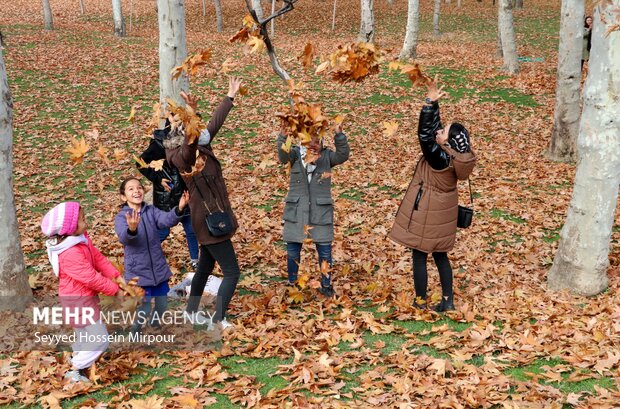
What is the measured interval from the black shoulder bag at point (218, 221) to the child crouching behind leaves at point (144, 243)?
0.73ft

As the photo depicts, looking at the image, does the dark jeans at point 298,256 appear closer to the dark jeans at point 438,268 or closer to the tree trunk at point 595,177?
the dark jeans at point 438,268

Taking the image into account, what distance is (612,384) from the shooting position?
4309 millimetres

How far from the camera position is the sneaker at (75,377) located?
178 inches

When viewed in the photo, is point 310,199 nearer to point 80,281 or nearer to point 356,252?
point 356,252

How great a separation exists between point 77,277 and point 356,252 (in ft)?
12.8

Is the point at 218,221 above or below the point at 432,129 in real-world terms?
below

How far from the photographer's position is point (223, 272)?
208 inches

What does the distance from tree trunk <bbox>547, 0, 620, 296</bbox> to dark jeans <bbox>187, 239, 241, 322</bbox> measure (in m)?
3.49

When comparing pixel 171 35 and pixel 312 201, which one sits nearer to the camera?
pixel 312 201

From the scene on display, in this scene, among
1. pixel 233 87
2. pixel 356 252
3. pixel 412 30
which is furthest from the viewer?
pixel 412 30

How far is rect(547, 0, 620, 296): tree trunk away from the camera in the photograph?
18.2 ft

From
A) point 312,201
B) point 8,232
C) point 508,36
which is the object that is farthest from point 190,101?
point 508,36

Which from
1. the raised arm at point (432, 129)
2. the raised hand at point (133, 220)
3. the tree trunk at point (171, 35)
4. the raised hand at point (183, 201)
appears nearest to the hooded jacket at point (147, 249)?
the raised hand at point (183, 201)

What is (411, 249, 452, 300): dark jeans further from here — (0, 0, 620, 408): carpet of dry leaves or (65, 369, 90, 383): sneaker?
(65, 369, 90, 383): sneaker
